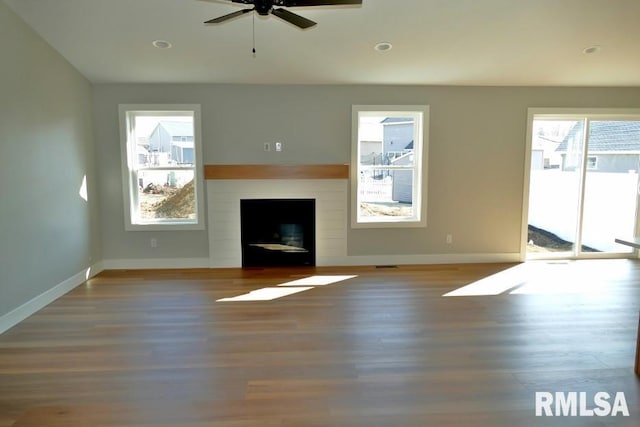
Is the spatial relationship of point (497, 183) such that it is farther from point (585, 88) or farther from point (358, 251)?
point (358, 251)

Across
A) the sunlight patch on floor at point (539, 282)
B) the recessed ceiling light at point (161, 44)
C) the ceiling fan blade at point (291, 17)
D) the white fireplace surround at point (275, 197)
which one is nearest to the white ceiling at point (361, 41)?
the recessed ceiling light at point (161, 44)

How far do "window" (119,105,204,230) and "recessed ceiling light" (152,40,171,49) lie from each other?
3.16ft

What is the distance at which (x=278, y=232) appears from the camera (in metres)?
5.09

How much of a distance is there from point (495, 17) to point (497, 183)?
7.72 feet

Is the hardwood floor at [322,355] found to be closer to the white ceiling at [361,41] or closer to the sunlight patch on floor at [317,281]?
the sunlight patch on floor at [317,281]

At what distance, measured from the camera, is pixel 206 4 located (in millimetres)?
3260

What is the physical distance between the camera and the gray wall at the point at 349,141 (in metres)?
4.80

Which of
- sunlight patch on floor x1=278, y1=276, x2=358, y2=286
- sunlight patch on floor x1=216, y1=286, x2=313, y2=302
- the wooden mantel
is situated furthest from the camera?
the wooden mantel

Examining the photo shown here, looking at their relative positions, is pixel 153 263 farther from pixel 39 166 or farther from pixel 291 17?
pixel 291 17

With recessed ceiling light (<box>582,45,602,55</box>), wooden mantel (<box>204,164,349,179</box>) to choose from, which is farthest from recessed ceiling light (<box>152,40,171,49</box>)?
recessed ceiling light (<box>582,45,602,55</box>)

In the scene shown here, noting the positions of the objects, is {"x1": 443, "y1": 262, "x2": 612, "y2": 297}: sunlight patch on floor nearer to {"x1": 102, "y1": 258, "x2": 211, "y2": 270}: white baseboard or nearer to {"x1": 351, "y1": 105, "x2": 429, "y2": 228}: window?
{"x1": 351, "y1": 105, "x2": 429, "y2": 228}: window

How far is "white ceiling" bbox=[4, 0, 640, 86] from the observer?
11.0 feet

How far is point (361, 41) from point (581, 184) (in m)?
3.91

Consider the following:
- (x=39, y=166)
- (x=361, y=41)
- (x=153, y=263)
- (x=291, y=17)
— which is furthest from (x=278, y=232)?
(x=291, y=17)
